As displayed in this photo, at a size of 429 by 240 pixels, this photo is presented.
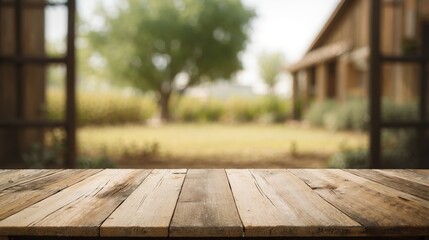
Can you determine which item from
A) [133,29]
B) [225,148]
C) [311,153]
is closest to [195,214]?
[311,153]

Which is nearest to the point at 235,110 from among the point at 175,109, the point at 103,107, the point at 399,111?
the point at 175,109

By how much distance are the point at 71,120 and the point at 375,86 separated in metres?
2.81

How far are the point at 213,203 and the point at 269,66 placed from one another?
56778mm

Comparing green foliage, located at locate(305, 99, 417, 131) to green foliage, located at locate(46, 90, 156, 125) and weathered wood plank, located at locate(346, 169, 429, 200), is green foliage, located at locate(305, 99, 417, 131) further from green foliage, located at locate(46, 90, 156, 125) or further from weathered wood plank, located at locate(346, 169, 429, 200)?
green foliage, located at locate(46, 90, 156, 125)

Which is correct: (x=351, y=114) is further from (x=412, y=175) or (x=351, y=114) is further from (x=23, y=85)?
(x=412, y=175)

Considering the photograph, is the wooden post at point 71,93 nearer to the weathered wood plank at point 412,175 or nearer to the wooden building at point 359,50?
the weathered wood plank at point 412,175

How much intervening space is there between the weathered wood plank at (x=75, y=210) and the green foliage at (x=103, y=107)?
1326 centimetres

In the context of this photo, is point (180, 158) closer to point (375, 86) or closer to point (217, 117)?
point (375, 86)

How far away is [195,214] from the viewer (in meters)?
1.47

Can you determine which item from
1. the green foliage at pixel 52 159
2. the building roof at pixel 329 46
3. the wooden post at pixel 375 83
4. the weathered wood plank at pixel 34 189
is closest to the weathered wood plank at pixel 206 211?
the weathered wood plank at pixel 34 189

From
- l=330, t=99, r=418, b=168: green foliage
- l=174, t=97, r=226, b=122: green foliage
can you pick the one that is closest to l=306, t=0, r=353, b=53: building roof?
l=174, t=97, r=226, b=122: green foliage

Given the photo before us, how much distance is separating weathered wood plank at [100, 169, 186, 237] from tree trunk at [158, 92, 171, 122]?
20559 millimetres

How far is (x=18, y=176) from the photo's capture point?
7.35 ft

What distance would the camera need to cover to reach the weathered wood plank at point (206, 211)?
1.32 metres
